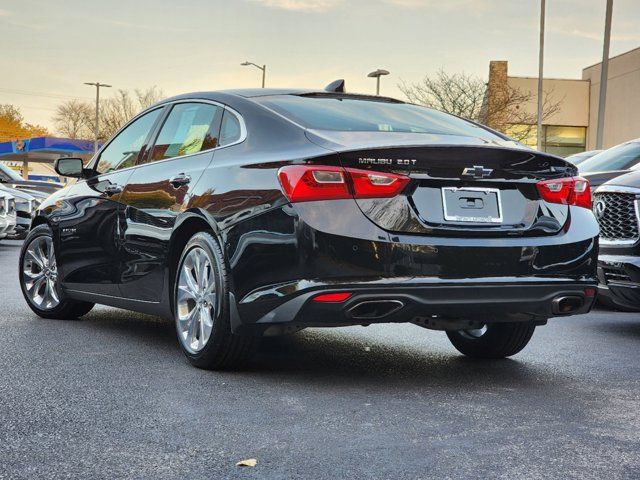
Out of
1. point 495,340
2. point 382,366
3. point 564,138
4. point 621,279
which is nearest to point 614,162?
point 621,279

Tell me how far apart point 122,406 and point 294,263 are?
108 centimetres

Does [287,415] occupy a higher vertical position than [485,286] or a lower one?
lower

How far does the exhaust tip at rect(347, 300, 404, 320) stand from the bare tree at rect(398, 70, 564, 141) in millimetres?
38132

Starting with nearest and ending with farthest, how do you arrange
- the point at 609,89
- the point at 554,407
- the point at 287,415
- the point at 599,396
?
the point at 287,415 < the point at 554,407 < the point at 599,396 < the point at 609,89

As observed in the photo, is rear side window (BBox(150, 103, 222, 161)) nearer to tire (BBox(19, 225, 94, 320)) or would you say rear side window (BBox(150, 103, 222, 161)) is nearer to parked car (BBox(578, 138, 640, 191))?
tire (BBox(19, 225, 94, 320))

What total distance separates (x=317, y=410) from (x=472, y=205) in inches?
52.3

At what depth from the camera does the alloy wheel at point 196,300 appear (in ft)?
18.2

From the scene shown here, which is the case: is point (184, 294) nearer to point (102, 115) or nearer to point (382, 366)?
point (382, 366)

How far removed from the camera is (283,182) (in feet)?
16.4

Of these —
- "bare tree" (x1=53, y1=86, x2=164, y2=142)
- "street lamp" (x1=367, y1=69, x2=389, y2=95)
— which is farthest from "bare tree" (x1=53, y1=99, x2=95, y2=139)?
"street lamp" (x1=367, y1=69, x2=389, y2=95)

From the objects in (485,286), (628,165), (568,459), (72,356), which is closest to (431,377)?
(485,286)

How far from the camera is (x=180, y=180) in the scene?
19.6ft

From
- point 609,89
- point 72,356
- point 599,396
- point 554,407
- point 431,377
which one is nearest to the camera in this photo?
point 554,407

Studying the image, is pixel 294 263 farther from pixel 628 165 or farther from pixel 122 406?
pixel 628 165
